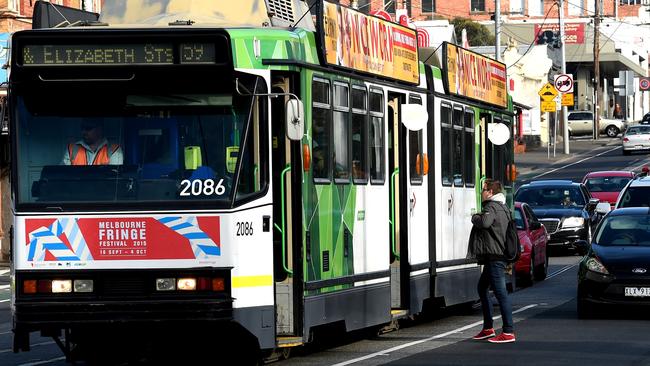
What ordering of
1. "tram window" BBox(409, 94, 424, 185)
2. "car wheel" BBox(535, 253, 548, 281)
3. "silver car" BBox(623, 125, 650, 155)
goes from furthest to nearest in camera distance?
"silver car" BBox(623, 125, 650, 155)
"car wheel" BBox(535, 253, 548, 281)
"tram window" BBox(409, 94, 424, 185)

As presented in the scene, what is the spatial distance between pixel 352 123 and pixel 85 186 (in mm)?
3322

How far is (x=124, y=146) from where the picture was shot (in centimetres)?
1240

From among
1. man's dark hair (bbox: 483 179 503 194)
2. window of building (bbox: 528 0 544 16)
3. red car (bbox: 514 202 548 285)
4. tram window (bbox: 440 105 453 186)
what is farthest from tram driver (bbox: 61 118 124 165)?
window of building (bbox: 528 0 544 16)

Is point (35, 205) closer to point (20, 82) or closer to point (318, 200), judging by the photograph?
point (20, 82)

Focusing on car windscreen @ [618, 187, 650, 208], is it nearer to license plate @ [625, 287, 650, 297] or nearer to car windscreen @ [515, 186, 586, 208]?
car windscreen @ [515, 186, 586, 208]

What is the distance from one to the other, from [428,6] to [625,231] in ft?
332

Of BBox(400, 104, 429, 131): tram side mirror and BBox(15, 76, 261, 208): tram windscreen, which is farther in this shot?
BBox(400, 104, 429, 131): tram side mirror

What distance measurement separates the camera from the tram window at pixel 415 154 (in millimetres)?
17141

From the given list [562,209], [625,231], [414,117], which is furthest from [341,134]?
[562,209]

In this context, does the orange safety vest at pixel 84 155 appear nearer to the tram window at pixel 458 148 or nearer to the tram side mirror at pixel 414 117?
the tram side mirror at pixel 414 117

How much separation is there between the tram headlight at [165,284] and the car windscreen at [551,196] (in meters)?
22.5

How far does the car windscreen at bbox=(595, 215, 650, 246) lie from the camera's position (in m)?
20.0

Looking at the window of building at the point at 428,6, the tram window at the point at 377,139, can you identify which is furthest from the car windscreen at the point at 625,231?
the window of building at the point at 428,6

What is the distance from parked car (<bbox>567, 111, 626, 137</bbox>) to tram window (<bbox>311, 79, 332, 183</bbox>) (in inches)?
3036
